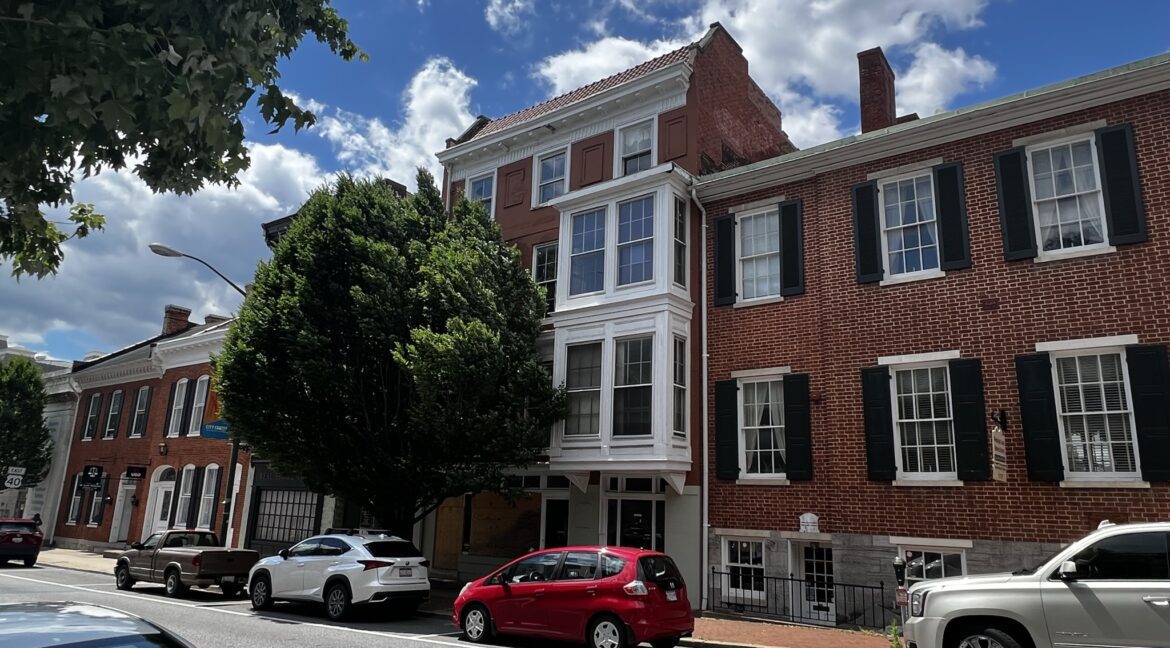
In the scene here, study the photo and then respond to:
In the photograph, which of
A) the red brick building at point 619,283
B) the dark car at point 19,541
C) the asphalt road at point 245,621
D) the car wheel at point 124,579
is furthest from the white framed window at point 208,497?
the red brick building at point 619,283

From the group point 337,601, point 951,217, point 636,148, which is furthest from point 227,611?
point 951,217

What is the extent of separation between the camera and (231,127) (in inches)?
244

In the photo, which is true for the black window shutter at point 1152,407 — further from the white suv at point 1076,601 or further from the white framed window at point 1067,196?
the white suv at point 1076,601

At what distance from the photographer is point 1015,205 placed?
555 inches

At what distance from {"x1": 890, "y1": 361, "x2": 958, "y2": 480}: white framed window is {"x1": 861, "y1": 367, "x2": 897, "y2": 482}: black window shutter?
12cm

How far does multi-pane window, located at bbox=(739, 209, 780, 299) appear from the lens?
17094mm

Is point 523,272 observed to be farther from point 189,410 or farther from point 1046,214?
point 189,410

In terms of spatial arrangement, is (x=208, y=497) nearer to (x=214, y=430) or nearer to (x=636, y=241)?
(x=214, y=430)

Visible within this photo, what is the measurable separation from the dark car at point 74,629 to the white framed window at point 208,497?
88.8 ft

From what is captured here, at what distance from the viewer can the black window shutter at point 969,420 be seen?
1343 cm

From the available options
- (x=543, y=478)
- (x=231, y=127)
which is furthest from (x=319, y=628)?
(x=231, y=127)

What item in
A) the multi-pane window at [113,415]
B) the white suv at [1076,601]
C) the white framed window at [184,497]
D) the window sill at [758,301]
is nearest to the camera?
the white suv at [1076,601]

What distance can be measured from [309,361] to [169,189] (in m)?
9.40

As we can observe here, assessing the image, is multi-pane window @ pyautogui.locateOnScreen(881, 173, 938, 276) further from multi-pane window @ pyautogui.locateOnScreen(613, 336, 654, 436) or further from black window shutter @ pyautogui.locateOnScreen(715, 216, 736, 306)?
multi-pane window @ pyautogui.locateOnScreen(613, 336, 654, 436)
